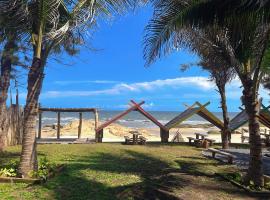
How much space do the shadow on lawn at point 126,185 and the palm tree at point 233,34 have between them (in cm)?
146

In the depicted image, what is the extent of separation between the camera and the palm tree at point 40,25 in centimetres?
897

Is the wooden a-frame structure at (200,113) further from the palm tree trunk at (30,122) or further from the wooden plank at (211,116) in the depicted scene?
the palm tree trunk at (30,122)

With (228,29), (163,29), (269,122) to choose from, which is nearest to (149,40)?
(163,29)

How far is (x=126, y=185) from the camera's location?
877 centimetres

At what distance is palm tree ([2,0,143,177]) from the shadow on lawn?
1.17 m

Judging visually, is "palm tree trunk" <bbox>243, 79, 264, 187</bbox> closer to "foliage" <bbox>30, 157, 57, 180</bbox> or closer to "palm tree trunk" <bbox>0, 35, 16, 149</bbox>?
"foliage" <bbox>30, 157, 57, 180</bbox>

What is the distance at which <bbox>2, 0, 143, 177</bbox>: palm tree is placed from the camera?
29.4 ft

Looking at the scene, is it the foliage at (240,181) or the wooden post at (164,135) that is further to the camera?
the wooden post at (164,135)

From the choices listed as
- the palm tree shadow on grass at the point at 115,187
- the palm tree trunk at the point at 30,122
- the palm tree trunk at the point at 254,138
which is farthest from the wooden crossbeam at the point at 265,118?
the palm tree trunk at the point at 30,122

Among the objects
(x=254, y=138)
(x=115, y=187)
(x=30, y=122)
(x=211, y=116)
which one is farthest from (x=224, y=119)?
(x=30, y=122)

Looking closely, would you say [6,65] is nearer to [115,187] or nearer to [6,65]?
[6,65]

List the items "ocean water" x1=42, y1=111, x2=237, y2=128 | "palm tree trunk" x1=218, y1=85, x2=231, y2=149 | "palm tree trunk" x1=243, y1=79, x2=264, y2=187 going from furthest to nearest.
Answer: "ocean water" x1=42, y1=111, x2=237, y2=128 → "palm tree trunk" x1=218, y1=85, x2=231, y2=149 → "palm tree trunk" x1=243, y1=79, x2=264, y2=187

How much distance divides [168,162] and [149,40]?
5641mm

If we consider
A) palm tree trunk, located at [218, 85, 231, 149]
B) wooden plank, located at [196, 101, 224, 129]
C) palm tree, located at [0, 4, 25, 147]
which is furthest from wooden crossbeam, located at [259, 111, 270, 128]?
palm tree, located at [0, 4, 25, 147]
